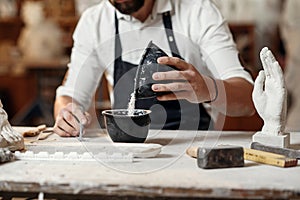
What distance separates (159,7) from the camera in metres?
2.12

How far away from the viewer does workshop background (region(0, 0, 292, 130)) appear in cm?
449

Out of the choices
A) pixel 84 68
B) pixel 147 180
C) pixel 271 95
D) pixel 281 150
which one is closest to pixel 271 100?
pixel 271 95

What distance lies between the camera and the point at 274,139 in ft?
4.93

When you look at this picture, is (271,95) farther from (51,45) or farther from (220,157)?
(51,45)

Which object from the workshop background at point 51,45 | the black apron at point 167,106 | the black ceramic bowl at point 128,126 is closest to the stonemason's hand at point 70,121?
the black ceramic bowl at point 128,126

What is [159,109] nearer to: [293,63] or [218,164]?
[218,164]

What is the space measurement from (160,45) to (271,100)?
28.2 inches

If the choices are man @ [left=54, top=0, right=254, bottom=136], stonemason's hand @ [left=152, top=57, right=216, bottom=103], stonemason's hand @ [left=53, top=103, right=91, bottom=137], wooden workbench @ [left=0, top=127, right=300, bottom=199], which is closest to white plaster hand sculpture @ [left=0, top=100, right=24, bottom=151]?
wooden workbench @ [left=0, top=127, right=300, bottom=199]

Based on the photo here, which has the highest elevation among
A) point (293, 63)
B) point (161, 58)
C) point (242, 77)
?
point (161, 58)

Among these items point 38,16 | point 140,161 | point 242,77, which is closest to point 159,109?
point 242,77

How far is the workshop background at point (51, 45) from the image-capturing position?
449cm

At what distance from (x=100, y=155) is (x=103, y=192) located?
0.21 meters

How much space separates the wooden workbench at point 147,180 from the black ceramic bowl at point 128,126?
0.37ft

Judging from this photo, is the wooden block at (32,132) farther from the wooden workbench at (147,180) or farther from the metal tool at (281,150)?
the metal tool at (281,150)
